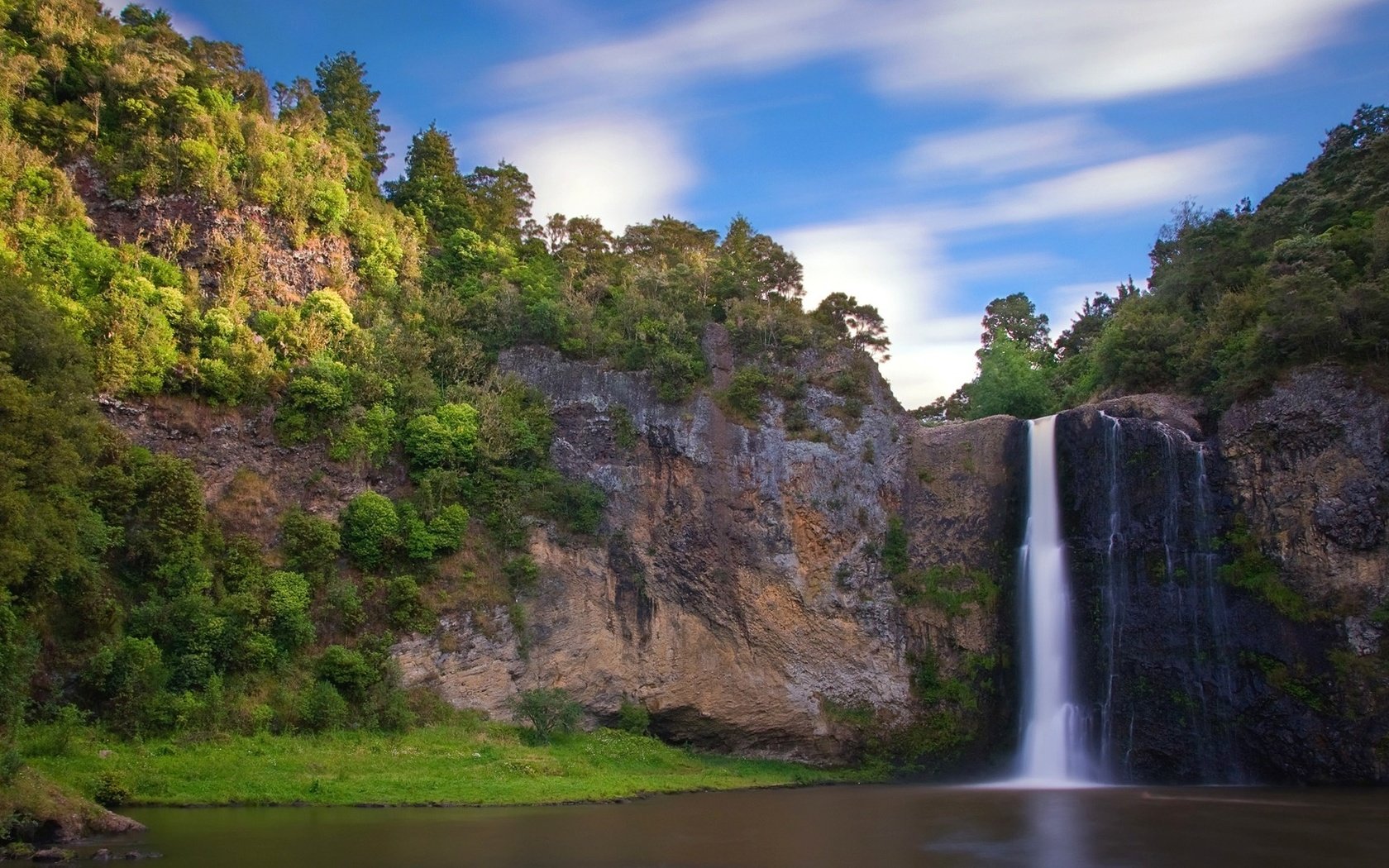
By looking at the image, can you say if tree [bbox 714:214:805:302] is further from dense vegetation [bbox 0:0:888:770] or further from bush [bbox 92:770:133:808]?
bush [bbox 92:770:133:808]

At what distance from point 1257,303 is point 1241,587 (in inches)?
448

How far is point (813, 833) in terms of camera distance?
68.6ft

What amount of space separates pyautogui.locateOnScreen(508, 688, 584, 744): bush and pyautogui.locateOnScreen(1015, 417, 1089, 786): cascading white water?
48.9ft

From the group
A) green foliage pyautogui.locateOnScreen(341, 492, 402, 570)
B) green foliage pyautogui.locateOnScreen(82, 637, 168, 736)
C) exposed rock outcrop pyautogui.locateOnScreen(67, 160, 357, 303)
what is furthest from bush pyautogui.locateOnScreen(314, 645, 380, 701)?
exposed rock outcrop pyautogui.locateOnScreen(67, 160, 357, 303)

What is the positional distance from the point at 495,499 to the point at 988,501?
60.8ft

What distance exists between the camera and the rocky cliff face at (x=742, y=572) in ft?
108

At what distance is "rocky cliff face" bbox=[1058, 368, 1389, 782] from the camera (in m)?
29.3

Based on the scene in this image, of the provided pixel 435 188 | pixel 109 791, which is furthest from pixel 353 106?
pixel 109 791

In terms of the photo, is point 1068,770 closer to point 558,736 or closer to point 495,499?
point 558,736

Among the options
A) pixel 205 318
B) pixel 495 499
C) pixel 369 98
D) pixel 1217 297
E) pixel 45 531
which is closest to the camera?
pixel 45 531

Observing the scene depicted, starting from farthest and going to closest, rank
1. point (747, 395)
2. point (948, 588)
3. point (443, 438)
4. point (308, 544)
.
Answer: point (747, 395), point (948, 588), point (443, 438), point (308, 544)

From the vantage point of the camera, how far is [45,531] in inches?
870

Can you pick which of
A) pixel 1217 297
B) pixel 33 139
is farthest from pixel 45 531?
pixel 1217 297

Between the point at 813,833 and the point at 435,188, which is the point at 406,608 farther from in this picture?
the point at 435,188
